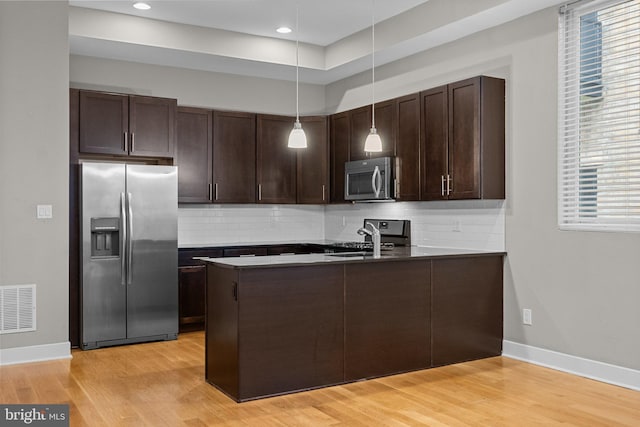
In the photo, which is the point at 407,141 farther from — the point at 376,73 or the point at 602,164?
the point at 602,164

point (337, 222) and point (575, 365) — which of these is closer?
point (575, 365)

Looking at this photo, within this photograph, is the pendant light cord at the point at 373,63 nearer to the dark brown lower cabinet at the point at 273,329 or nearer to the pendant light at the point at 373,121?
the pendant light at the point at 373,121

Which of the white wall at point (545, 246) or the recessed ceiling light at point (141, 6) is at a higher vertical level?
the recessed ceiling light at point (141, 6)

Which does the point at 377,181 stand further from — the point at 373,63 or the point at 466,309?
the point at 466,309

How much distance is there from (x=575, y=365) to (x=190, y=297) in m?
3.52

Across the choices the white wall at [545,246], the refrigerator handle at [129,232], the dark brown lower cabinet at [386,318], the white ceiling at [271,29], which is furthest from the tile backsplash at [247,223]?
the white wall at [545,246]

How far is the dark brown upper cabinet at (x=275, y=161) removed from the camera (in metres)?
6.61

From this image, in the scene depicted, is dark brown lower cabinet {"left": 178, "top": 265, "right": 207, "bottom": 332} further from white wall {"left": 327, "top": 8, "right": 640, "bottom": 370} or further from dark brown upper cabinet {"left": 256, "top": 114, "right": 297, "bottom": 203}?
white wall {"left": 327, "top": 8, "right": 640, "bottom": 370}

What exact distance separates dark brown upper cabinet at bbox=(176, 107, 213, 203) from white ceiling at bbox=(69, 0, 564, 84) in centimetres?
57

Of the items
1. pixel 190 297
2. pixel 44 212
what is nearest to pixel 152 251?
pixel 190 297

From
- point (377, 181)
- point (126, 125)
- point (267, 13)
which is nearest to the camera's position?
point (267, 13)

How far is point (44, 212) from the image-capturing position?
488 cm

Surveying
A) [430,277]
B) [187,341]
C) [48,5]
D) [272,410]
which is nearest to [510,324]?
[430,277]

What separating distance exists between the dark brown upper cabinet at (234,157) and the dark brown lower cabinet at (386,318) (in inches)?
101
